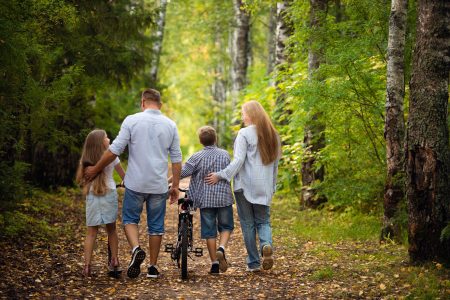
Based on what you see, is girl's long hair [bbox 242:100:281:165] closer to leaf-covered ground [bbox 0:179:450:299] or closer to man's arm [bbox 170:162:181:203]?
man's arm [bbox 170:162:181:203]

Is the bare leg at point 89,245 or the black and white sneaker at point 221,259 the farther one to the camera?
the black and white sneaker at point 221,259

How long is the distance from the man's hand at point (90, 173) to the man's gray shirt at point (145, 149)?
0.35 m

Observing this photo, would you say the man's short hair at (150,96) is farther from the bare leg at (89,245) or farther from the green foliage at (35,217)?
the green foliage at (35,217)

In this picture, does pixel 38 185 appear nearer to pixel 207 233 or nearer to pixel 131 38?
pixel 131 38

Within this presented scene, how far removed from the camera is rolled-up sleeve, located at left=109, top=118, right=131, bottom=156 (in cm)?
703

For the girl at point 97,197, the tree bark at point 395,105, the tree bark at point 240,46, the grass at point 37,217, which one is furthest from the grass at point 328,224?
the tree bark at point 240,46

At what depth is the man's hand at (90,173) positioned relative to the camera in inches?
281

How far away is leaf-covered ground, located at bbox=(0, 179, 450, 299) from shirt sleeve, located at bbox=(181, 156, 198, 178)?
128 cm

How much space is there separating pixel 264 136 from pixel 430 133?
1994mm

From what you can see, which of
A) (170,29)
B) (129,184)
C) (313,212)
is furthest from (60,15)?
(170,29)

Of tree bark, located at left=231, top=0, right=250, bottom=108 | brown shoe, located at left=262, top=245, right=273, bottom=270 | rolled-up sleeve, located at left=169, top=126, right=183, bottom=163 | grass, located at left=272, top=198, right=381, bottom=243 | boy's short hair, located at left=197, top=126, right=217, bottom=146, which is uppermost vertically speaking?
tree bark, located at left=231, top=0, right=250, bottom=108

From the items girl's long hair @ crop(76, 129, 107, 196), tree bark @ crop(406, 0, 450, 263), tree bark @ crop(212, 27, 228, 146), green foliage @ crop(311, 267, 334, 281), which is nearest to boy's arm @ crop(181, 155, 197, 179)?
girl's long hair @ crop(76, 129, 107, 196)

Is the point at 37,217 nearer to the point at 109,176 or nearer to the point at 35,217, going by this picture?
the point at 35,217

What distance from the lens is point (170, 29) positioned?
104 feet
